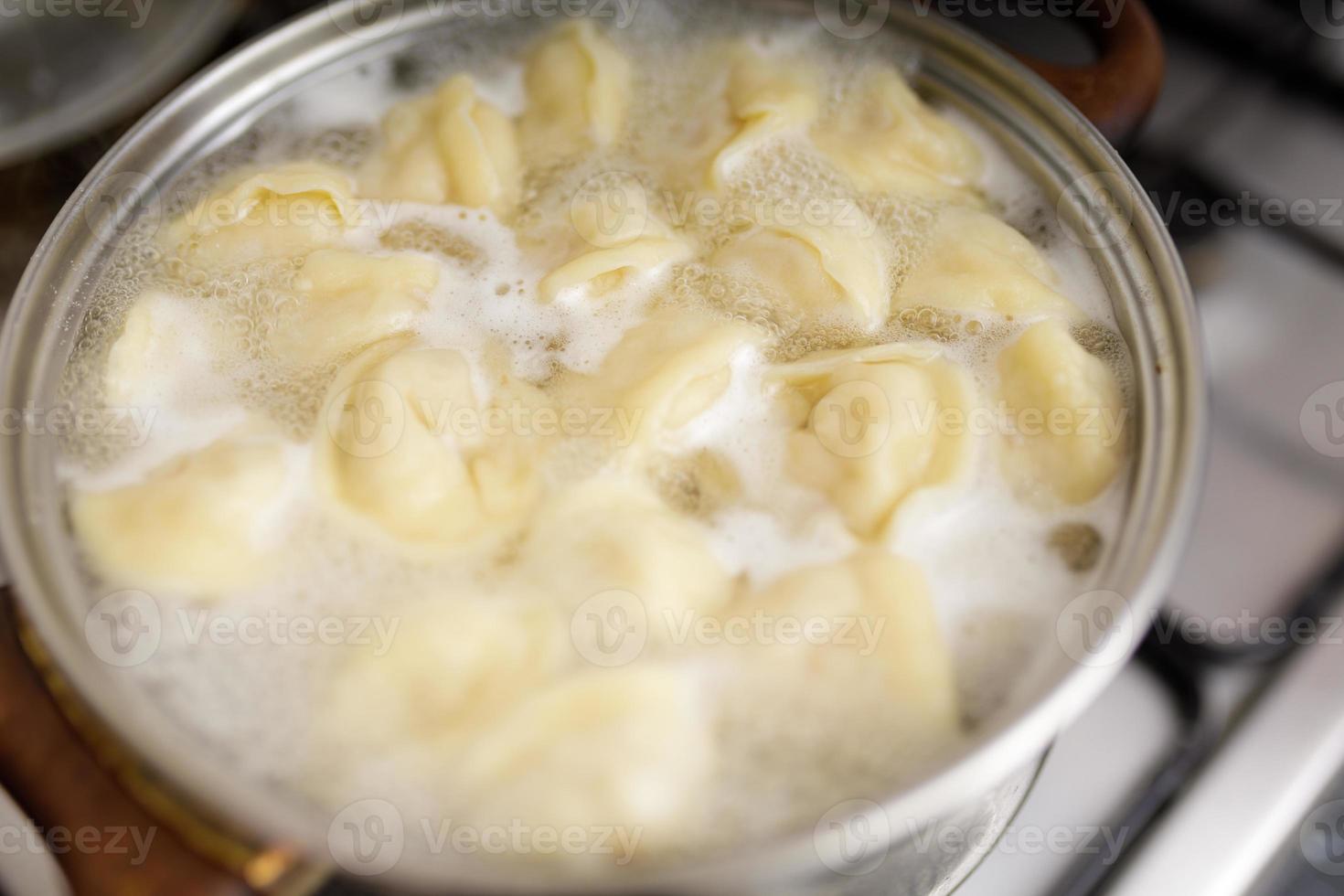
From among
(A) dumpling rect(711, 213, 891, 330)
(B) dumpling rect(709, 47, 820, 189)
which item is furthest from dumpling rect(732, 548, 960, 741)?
(B) dumpling rect(709, 47, 820, 189)

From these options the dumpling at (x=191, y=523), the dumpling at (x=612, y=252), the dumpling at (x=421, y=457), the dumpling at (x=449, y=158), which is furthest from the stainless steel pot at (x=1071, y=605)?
the dumpling at (x=612, y=252)

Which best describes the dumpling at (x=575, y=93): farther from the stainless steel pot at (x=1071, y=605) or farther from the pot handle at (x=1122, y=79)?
the pot handle at (x=1122, y=79)

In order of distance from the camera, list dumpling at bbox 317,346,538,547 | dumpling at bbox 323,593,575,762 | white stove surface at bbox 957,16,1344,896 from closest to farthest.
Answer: dumpling at bbox 323,593,575,762, dumpling at bbox 317,346,538,547, white stove surface at bbox 957,16,1344,896

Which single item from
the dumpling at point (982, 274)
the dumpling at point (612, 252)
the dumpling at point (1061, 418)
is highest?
the dumpling at point (612, 252)

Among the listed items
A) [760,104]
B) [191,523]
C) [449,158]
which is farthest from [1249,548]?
[191,523]

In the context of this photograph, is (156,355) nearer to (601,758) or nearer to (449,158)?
(449,158)

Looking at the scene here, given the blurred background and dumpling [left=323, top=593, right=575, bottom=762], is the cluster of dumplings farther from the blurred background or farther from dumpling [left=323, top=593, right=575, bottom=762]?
the blurred background
